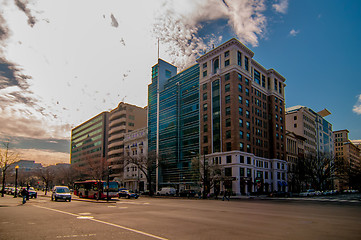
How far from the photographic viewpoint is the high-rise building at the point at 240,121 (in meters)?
64.4

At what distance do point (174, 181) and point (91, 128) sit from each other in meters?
76.6

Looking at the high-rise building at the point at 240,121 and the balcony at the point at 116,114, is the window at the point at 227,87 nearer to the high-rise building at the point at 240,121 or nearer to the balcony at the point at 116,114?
the high-rise building at the point at 240,121

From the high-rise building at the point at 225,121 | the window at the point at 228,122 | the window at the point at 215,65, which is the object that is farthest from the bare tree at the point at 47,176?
the window at the point at 215,65

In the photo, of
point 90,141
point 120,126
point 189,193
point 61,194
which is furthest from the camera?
point 90,141

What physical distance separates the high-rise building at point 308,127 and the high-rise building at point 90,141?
80.4 meters

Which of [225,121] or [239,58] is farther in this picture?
[239,58]

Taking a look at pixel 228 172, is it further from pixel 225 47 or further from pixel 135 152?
pixel 135 152

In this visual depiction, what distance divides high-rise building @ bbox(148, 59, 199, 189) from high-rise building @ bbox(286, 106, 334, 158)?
5007 cm

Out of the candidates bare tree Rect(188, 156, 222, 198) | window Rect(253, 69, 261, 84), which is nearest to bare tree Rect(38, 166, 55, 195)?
bare tree Rect(188, 156, 222, 198)

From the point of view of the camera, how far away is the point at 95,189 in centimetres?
4272

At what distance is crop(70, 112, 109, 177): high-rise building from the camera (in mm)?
124625

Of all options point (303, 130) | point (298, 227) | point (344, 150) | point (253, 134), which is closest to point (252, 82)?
point (253, 134)

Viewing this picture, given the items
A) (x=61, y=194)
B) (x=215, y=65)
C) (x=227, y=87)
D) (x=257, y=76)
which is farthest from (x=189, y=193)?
(x=257, y=76)

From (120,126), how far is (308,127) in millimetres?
80406
